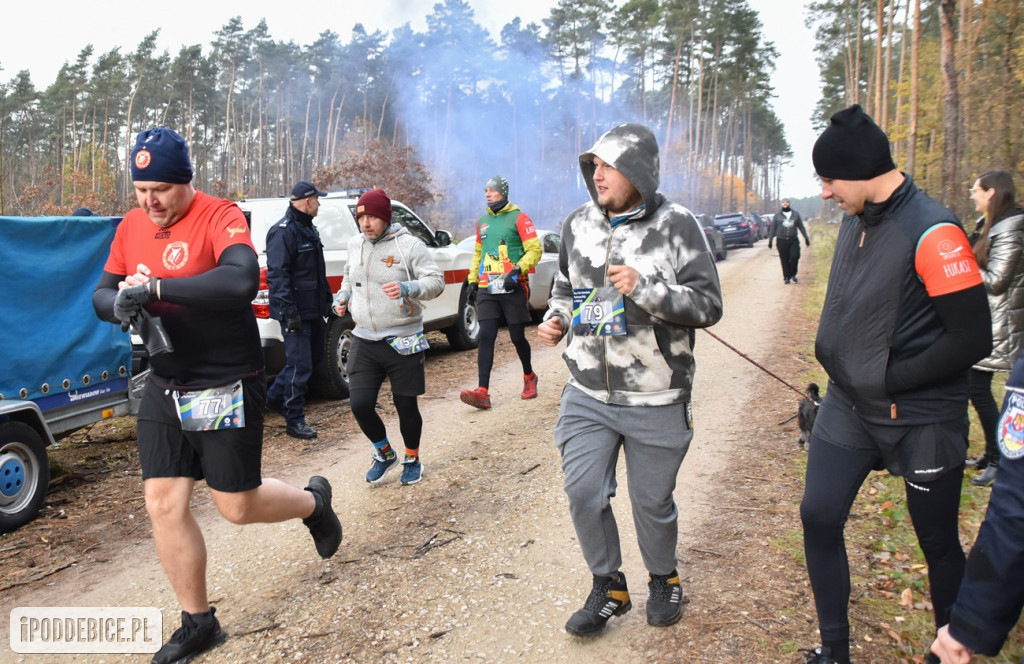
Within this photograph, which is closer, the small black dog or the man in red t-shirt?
the man in red t-shirt

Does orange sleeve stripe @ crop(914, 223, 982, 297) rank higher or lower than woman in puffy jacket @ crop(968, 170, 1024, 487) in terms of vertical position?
higher

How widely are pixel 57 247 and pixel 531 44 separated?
47.7 m

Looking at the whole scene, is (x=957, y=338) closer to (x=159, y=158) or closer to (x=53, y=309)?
(x=159, y=158)

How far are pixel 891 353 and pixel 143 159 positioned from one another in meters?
2.95

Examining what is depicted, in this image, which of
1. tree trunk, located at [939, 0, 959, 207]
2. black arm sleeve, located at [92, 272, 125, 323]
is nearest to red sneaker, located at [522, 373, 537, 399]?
black arm sleeve, located at [92, 272, 125, 323]

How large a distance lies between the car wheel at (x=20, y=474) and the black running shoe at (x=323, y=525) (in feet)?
7.46

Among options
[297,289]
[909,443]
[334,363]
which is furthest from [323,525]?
[334,363]

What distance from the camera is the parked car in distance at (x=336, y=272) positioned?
7.11 meters

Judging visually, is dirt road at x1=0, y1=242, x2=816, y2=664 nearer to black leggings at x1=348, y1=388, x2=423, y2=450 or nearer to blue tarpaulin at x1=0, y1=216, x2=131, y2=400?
black leggings at x1=348, y1=388, x2=423, y2=450

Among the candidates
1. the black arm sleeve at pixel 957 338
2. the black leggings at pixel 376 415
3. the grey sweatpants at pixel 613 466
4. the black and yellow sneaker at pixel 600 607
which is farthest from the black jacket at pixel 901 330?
the black leggings at pixel 376 415

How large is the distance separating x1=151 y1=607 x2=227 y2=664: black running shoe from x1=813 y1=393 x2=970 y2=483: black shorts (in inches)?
108

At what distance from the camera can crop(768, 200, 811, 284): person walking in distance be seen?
55.9 ft

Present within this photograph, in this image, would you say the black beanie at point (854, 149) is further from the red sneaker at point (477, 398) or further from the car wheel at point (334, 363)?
the car wheel at point (334, 363)

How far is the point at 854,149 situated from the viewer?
2578mm
